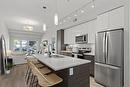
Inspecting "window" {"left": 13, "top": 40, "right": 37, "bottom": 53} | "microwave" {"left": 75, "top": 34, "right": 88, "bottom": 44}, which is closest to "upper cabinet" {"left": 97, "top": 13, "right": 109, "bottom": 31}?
"microwave" {"left": 75, "top": 34, "right": 88, "bottom": 44}

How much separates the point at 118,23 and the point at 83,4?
1.38m

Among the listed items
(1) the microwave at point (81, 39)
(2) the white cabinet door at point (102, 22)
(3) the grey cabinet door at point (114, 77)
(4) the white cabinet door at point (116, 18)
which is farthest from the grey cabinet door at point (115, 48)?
(1) the microwave at point (81, 39)

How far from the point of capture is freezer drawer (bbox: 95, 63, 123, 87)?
9.34ft

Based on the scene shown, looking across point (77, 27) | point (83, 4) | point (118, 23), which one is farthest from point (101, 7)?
point (77, 27)

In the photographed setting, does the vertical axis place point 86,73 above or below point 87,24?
below

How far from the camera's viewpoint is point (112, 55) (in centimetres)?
302

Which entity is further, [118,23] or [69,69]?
[118,23]

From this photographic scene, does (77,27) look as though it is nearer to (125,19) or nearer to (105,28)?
(105,28)

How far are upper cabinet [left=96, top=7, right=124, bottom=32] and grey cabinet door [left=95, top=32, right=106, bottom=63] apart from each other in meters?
0.35

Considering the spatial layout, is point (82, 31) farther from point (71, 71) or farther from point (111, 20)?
point (71, 71)

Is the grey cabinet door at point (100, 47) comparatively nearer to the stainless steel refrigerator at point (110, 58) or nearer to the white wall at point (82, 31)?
the stainless steel refrigerator at point (110, 58)

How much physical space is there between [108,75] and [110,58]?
0.54 meters

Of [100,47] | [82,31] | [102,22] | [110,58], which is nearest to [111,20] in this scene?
[102,22]

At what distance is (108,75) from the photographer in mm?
3121
